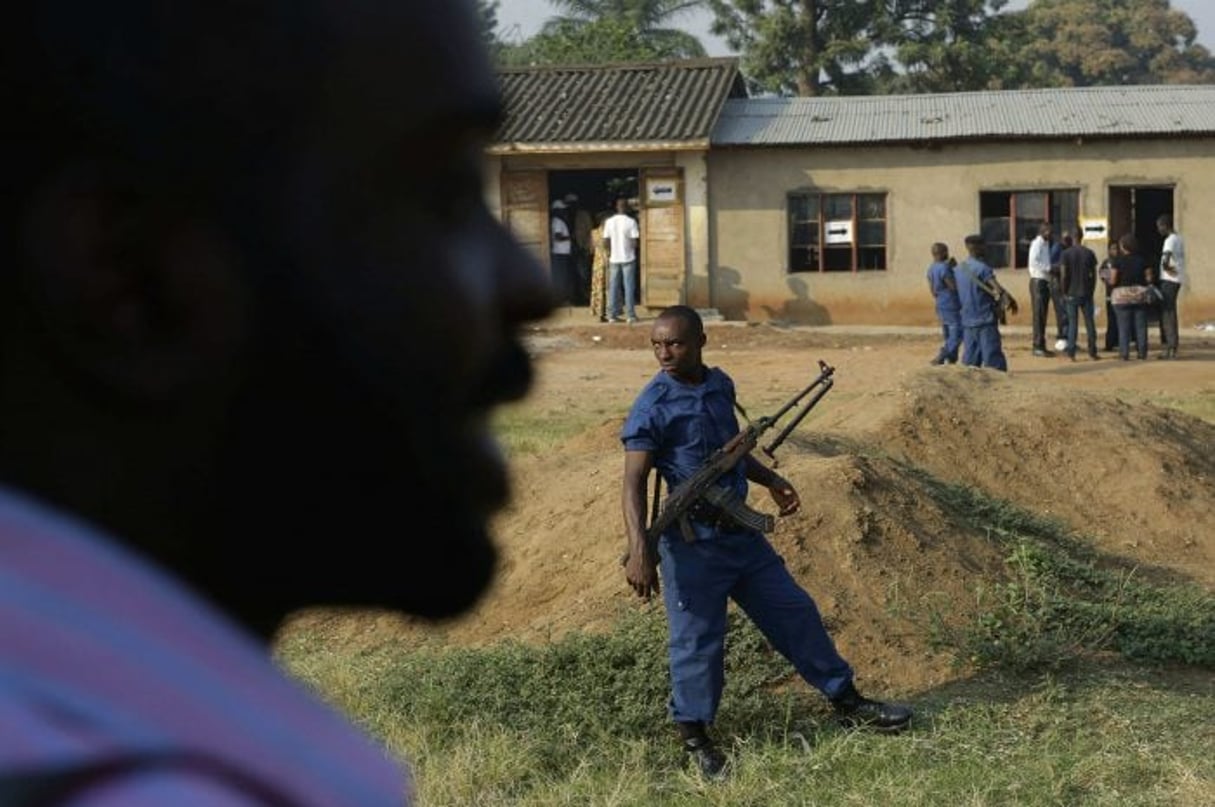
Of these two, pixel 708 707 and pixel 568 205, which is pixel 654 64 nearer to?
pixel 568 205

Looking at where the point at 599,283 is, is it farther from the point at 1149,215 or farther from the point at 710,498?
the point at 710,498

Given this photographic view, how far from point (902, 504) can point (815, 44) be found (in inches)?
970

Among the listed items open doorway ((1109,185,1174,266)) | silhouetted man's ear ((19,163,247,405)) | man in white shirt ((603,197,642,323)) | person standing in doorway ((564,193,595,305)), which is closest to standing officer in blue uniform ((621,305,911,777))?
silhouetted man's ear ((19,163,247,405))

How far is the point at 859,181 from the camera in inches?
856

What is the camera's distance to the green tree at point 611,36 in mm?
30422

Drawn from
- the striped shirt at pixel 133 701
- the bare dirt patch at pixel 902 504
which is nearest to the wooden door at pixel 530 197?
the bare dirt patch at pixel 902 504

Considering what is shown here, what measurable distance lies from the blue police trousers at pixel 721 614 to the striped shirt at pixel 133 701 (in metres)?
5.30

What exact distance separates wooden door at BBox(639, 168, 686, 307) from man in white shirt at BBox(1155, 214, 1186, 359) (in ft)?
18.6

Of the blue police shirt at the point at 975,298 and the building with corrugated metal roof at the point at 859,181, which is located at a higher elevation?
the building with corrugated metal roof at the point at 859,181

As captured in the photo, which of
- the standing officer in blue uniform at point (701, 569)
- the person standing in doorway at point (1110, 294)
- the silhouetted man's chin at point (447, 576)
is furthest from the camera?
the person standing in doorway at point (1110, 294)

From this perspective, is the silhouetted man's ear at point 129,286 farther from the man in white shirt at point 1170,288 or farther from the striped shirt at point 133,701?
the man in white shirt at point 1170,288

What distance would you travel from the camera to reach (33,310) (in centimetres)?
71

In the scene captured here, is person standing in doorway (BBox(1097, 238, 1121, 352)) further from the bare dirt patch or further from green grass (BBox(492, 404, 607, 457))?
green grass (BBox(492, 404, 607, 457))

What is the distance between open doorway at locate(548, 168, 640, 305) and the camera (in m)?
24.2
